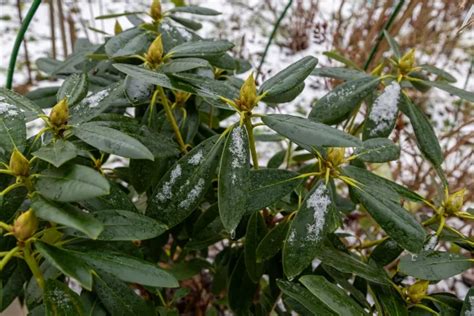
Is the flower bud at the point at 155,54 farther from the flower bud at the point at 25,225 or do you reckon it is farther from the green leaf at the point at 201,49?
the flower bud at the point at 25,225

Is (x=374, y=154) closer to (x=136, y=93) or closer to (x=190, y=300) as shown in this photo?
(x=136, y=93)

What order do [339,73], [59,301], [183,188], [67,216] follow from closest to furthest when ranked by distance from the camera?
[67,216]
[59,301]
[183,188]
[339,73]

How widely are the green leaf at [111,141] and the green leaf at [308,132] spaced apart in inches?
8.7


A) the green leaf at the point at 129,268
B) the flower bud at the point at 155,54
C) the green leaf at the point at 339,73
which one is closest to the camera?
the green leaf at the point at 129,268

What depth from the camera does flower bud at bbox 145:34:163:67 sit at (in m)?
0.95

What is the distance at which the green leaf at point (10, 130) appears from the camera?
75 centimetres

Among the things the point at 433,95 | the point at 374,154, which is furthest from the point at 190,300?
the point at 433,95

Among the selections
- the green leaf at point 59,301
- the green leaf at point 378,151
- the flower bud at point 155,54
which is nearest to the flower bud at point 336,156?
the green leaf at point 378,151

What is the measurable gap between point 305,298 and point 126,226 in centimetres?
32

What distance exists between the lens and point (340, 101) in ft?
3.27

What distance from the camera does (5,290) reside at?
0.87 metres

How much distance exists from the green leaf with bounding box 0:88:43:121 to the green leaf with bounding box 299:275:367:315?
0.51 metres

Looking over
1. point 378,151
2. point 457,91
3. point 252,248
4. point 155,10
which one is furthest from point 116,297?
point 457,91

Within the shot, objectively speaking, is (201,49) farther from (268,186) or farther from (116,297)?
(116,297)
